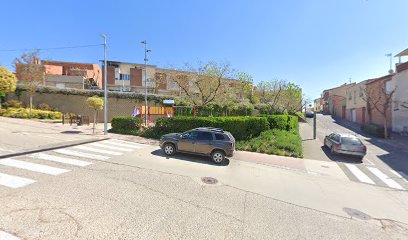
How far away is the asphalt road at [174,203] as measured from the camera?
12.6ft

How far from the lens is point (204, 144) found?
9.75 meters

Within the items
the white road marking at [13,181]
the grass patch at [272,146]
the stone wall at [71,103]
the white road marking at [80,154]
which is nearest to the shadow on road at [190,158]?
the white road marking at [80,154]

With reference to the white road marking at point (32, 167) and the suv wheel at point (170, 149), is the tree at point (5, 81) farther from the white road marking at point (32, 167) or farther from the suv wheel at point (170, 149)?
the suv wheel at point (170, 149)

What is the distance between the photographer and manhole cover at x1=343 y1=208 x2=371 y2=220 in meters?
5.34

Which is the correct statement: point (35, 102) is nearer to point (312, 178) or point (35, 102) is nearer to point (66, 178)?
point (66, 178)

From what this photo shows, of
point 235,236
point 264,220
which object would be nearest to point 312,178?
point 264,220

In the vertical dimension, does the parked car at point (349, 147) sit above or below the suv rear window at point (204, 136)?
below

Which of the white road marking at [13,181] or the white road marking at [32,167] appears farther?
the white road marking at [32,167]

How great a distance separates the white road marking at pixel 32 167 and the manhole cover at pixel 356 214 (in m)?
9.01

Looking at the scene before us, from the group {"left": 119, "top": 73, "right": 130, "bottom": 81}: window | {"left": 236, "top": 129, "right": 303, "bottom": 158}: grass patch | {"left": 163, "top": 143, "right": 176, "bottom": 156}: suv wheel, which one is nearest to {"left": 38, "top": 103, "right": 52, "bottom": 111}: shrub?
{"left": 163, "top": 143, "right": 176, "bottom": 156}: suv wheel

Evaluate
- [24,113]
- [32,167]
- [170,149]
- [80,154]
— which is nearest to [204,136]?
[170,149]

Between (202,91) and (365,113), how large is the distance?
29.8 metres

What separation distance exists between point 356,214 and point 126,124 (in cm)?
1556

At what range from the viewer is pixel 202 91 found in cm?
1889
